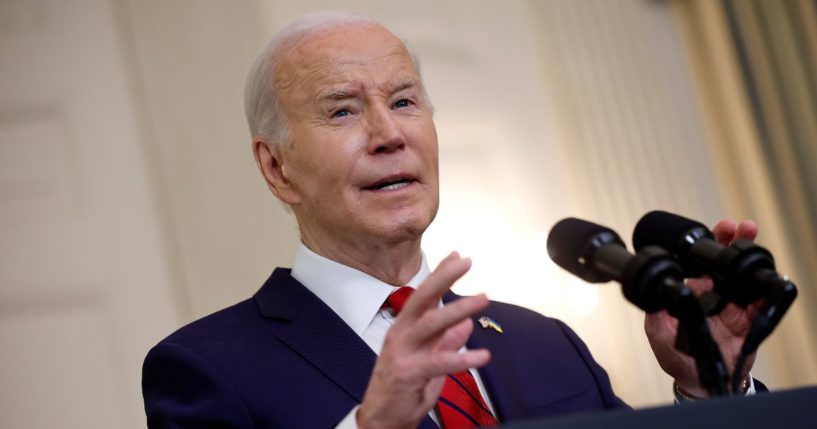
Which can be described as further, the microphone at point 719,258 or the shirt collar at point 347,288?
the shirt collar at point 347,288

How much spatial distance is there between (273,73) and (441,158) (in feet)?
6.81

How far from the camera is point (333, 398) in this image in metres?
1.87

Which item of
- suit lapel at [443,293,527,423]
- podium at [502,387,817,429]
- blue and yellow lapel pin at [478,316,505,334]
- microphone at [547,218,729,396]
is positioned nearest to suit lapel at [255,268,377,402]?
suit lapel at [443,293,527,423]

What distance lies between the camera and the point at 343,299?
211cm

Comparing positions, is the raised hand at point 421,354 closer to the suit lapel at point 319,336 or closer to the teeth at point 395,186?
the suit lapel at point 319,336

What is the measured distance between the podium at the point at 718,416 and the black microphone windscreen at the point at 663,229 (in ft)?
1.05

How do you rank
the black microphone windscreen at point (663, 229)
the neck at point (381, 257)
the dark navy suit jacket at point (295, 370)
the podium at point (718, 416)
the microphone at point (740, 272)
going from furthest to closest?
the neck at point (381, 257)
the dark navy suit jacket at point (295, 370)
the black microphone windscreen at point (663, 229)
the microphone at point (740, 272)
the podium at point (718, 416)

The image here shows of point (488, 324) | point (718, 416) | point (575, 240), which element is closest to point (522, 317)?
point (488, 324)

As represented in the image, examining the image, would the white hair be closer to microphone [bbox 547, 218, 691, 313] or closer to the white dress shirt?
the white dress shirt

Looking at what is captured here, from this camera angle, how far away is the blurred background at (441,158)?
3805 mm

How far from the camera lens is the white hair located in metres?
2.31

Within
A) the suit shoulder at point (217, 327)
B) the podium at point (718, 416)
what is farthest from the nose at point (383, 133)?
the podium at point (718, 416)

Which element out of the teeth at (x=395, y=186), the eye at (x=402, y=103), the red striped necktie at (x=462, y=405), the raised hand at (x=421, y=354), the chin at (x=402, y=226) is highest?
the eye at (x=402, y=103)

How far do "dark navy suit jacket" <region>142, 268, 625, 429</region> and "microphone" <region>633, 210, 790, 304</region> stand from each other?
51 centimetres
